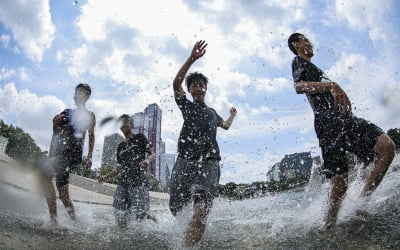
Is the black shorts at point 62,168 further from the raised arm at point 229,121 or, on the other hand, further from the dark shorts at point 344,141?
the dark shorts at point 344,141

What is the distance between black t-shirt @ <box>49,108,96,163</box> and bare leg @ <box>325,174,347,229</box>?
10.8 feet

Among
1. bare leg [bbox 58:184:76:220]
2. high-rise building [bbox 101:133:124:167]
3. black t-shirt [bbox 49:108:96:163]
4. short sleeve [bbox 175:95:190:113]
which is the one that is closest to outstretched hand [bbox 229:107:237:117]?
short sleeve [bbox 175:95:190:113]

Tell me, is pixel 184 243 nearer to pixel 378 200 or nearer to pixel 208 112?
pixel 208 112

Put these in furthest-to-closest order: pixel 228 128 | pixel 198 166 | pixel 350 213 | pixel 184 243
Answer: pixel 228 128 → pixel 198 166 → pixel 350 213 → pixel 184 243

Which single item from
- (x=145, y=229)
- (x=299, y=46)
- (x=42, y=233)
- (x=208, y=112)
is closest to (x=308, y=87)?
(x=299, y=46)

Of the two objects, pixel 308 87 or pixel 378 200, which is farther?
pixel 378 200

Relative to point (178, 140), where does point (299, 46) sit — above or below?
above

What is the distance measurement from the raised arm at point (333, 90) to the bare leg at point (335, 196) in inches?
25.8

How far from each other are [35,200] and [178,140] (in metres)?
2.71

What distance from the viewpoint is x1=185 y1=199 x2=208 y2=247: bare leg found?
9.72ft

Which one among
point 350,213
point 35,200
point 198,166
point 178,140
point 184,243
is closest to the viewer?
point 184,243

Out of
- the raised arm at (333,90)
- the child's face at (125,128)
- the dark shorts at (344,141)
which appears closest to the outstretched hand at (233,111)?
the raised arm at (333,90)

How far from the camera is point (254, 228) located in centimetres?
380

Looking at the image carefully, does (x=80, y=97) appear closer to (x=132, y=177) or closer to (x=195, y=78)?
(x=132, y=177)
